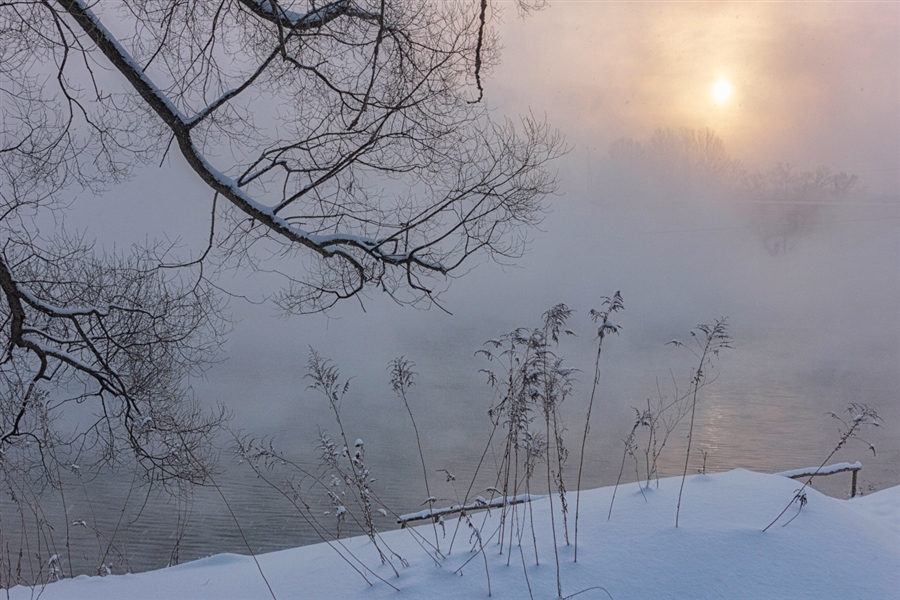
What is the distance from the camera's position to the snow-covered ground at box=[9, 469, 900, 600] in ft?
9.34

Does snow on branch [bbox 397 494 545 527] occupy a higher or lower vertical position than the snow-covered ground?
higher

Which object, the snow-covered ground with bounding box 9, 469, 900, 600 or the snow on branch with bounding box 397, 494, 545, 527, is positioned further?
the snow on branch with bounding box 397, 494, 545, 527

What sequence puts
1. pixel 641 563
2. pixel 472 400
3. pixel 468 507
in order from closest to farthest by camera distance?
1. pixel 641 563
2. pixel 468 507
3. pixel 472 400

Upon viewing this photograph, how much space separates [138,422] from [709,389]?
2178cm

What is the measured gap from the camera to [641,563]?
9.93 ft

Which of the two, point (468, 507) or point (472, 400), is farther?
point (472, 400)

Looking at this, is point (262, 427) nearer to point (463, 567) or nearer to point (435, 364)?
point (435, 364)

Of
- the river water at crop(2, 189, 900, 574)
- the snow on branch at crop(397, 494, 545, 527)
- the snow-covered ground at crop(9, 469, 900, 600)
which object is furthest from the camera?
the river water at crop(2, 189, 900, 574)

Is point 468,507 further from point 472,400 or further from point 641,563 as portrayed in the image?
point 472,400

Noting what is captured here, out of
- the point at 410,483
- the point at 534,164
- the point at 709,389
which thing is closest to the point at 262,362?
the point at 410,483

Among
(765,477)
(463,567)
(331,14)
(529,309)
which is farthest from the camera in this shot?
(529,309)

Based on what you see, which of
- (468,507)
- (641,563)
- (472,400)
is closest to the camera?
(641,563)

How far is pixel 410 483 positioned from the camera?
1583cm

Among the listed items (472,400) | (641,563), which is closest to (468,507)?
(641,563)
